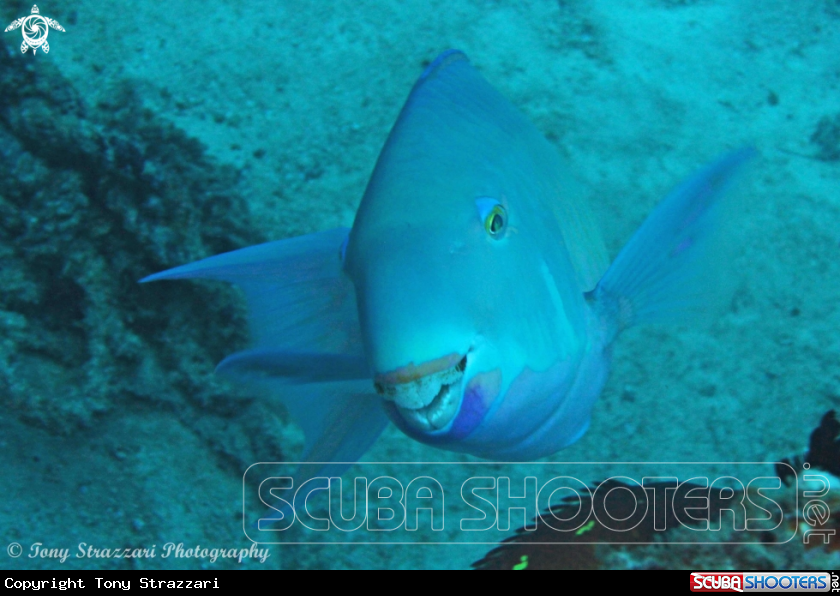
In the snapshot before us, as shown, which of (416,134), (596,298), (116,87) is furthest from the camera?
(116,87)

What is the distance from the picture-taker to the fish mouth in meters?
0.83

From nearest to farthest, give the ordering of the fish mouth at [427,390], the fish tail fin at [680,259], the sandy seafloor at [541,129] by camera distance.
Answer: the fish mouth at [427,390]
the fish tail fin at [680,259]
the sandy seafloor at [541,129]

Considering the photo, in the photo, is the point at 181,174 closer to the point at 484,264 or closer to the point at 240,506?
the point at 240,506

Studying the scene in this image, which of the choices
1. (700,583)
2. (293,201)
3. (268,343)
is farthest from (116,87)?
(700,583)

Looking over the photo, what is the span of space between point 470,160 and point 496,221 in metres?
0.18

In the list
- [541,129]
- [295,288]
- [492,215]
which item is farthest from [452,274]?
[541,129]

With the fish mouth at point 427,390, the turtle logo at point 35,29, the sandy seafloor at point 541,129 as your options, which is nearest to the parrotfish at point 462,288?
the fish mouth at point 427,390

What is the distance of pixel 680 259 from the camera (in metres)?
1.56

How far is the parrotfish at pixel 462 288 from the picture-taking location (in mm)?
886

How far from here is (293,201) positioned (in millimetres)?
2912

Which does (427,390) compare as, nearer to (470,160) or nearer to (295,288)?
(470,160)

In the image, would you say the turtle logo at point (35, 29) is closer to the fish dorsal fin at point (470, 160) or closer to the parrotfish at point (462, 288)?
the parrotfish at point (462, 288)

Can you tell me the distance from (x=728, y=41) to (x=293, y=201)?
3031 mm

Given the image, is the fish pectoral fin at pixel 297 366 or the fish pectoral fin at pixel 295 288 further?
the fish pectoral fin at pixel 295 288
